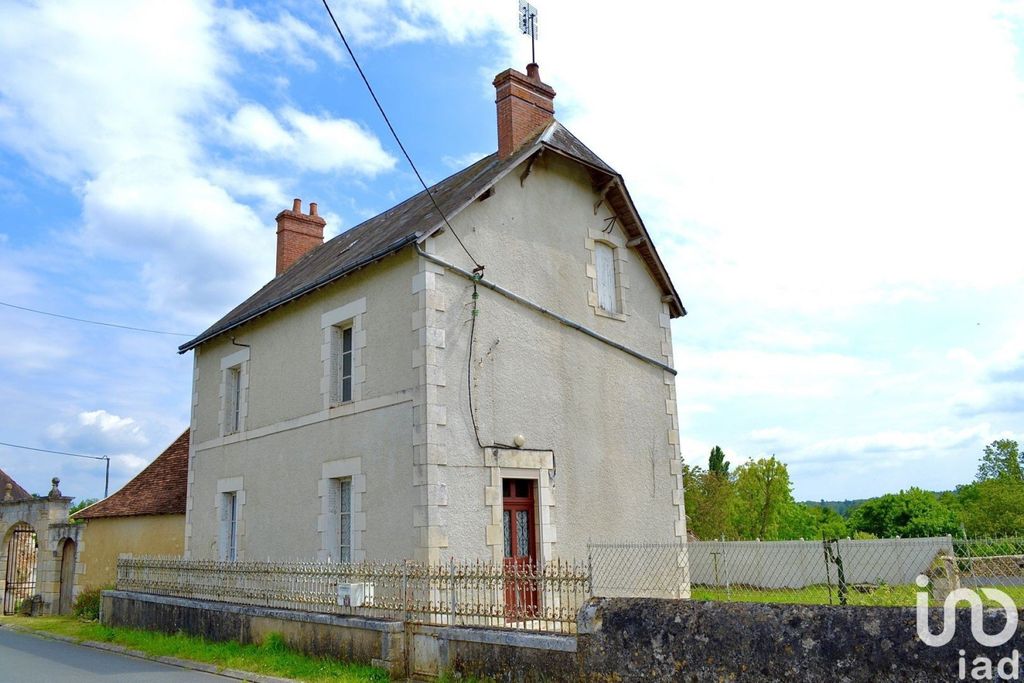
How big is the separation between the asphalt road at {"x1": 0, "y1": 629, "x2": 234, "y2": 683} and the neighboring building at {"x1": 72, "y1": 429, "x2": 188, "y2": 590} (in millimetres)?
3554

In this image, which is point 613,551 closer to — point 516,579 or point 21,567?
point 516,579

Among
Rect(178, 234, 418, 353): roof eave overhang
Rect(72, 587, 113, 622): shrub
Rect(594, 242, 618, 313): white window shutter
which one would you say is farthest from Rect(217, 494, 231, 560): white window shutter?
Rect(594, 242, 618, 313): white window shutter

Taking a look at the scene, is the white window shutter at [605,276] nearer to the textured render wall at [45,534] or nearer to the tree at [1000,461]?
the textured render wall at [45,534]

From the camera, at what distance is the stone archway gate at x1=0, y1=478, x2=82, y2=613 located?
1995 cm

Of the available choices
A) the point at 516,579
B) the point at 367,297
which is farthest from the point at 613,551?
the point at 367,297

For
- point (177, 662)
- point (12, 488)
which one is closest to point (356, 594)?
point (177, 662)

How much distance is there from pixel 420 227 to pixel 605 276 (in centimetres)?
371

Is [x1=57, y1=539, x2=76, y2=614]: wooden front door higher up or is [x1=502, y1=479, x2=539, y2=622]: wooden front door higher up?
[x1=502, y1=479, x2=539, y2=622]: wooden front door

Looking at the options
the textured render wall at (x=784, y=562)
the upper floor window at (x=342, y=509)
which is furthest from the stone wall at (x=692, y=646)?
the textured render wall at (x=784, y=562)

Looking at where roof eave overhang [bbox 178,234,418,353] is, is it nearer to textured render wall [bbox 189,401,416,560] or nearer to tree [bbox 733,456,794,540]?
textured render wall [bbox 189,401,416,560]

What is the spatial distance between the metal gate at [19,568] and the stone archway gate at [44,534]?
0.09ft

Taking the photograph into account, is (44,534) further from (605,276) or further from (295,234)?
(605,276)

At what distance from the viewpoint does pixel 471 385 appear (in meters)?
10.9

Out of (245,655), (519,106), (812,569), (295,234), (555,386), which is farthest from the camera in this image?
(812,569)
